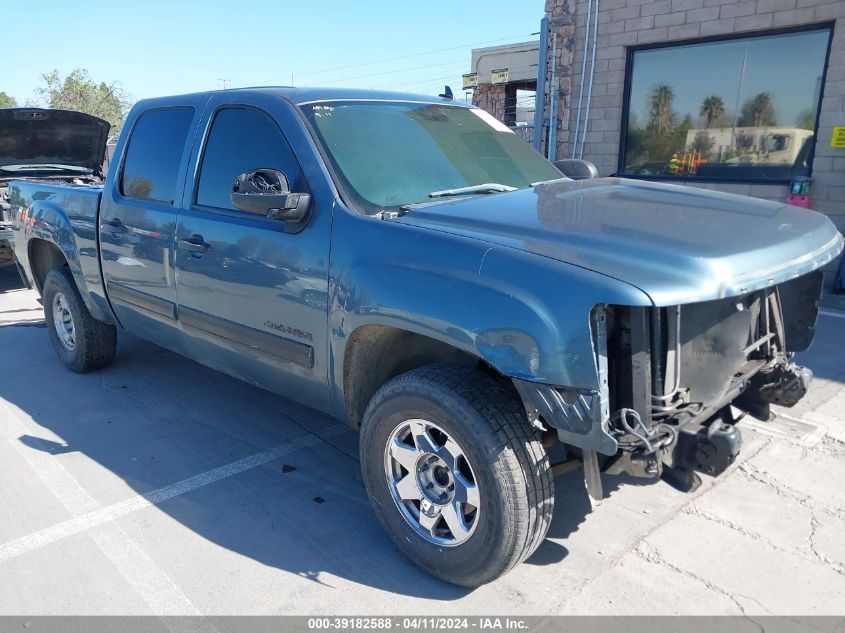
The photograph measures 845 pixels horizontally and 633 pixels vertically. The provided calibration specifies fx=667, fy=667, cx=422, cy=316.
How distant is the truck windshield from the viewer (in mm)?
3164

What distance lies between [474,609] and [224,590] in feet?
3.41

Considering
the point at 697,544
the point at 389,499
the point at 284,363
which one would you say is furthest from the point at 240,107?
the point at 697,544

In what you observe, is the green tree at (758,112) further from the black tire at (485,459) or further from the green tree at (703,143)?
the black tire at (485,459)

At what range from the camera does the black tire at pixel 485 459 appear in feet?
8.09

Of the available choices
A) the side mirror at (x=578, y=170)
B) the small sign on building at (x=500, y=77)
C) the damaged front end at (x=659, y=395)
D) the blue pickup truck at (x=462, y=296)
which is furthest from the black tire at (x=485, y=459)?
the small sign on building at (x=500, y=77)

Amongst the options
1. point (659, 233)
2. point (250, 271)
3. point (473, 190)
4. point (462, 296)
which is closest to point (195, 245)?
point (250, 271)

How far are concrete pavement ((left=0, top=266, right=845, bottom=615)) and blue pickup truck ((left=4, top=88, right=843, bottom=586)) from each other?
0.33 meters

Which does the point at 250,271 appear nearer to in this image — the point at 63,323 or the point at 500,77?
the point at 63,323

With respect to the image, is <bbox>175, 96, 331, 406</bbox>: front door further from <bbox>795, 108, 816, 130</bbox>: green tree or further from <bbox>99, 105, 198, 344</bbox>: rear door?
<bbox>795, 108, 816, 130</bbox>: green tree

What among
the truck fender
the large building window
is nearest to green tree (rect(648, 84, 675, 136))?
the large building window

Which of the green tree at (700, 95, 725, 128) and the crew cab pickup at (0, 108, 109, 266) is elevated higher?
the green tree at (700, 95, 725, 128)

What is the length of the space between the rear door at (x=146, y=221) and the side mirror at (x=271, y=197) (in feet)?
3.20

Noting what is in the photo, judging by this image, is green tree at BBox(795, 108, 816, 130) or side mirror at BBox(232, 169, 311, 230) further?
green tree at BBox(795, 108, 816, 130)

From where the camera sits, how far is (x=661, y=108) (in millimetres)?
9492
